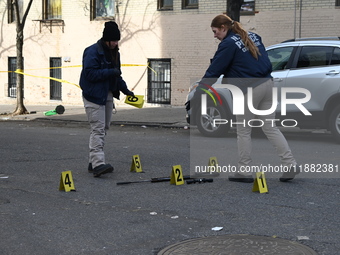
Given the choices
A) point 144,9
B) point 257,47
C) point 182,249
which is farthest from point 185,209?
point 144,9

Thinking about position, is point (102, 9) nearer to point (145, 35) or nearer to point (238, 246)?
point (145, 35)

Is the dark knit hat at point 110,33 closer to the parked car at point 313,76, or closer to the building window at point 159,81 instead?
the parked car at point 313,76

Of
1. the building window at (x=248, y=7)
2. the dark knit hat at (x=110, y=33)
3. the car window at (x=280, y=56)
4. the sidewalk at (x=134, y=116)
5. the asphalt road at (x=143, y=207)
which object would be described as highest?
the building window at (x=248, y=7)

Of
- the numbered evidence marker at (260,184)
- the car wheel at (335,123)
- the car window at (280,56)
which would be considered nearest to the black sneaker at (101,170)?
the numbered evidence marker at (260,184)

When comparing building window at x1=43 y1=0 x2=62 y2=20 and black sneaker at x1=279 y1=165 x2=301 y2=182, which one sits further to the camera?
building window at x1=43 y1=0 x2=62 y2=20

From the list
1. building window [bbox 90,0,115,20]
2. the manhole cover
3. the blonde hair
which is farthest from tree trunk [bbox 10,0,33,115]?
the manhole cover

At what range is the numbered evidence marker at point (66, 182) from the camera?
7.68 meters

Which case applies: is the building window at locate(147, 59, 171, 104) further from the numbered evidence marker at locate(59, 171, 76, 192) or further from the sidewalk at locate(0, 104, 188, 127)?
the numbered evidence marker at locate(59, 171, 76, 192)

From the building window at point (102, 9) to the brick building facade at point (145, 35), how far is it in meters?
0.04

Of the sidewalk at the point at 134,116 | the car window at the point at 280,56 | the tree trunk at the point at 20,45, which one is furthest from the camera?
the tree trunk at the point at 20,45

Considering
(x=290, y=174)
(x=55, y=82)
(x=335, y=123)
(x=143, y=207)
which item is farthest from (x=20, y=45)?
(x=143, y=207)

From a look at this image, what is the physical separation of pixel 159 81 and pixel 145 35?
1616 millimetres

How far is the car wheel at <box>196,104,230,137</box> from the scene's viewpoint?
13.3 metres

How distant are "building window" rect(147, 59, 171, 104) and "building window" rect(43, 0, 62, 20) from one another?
4804mm
